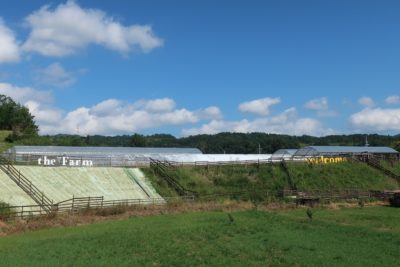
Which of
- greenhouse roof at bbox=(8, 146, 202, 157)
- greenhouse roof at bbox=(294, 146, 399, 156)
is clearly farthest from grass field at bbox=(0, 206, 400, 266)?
greenhouse roof at bbox=(294, 146, 399, 156)

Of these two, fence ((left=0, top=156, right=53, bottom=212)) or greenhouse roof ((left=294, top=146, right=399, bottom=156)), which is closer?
fence ((left=0, top=156, right=53, bottom=212))

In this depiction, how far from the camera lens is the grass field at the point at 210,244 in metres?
22.9

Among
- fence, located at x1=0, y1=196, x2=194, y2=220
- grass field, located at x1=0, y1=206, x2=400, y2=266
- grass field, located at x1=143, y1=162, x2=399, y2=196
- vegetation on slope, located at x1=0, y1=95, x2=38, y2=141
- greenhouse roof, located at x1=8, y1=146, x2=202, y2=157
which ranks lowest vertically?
grass field, located at x1=0, y1=206, x2=400, y2=266

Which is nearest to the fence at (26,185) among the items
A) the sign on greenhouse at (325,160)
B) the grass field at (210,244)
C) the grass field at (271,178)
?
the grass field at (210,244)

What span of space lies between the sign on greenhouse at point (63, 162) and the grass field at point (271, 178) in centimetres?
835

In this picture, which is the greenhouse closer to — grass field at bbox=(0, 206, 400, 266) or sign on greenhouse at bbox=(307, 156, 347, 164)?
sign on greenhouse at bbox=(307, 156, 347, 164)

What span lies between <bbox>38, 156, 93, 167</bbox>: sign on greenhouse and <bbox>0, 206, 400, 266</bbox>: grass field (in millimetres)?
23379

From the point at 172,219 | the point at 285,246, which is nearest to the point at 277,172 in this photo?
the point at 172,219

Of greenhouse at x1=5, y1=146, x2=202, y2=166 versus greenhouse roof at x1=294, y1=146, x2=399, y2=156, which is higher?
greenhouse roof at x1=294, y1=146, x2=399, y2=156

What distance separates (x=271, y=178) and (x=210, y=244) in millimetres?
39948

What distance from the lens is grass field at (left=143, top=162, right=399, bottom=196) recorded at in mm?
63344

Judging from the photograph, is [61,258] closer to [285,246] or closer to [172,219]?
[285,246]

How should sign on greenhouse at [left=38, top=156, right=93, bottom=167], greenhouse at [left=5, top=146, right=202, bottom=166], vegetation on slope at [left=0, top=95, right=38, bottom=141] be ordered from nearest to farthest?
sign on greenhouse at [left=38, top=156, right=93, bottom=167], greenhouse at [left=5, top=146, right=202, bottom=166], vegetation on slope at [left=0, top=95, right=38, bottom=141]

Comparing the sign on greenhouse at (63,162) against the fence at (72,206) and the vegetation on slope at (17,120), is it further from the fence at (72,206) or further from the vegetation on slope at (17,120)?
the vegetation on slope at (17,120)
